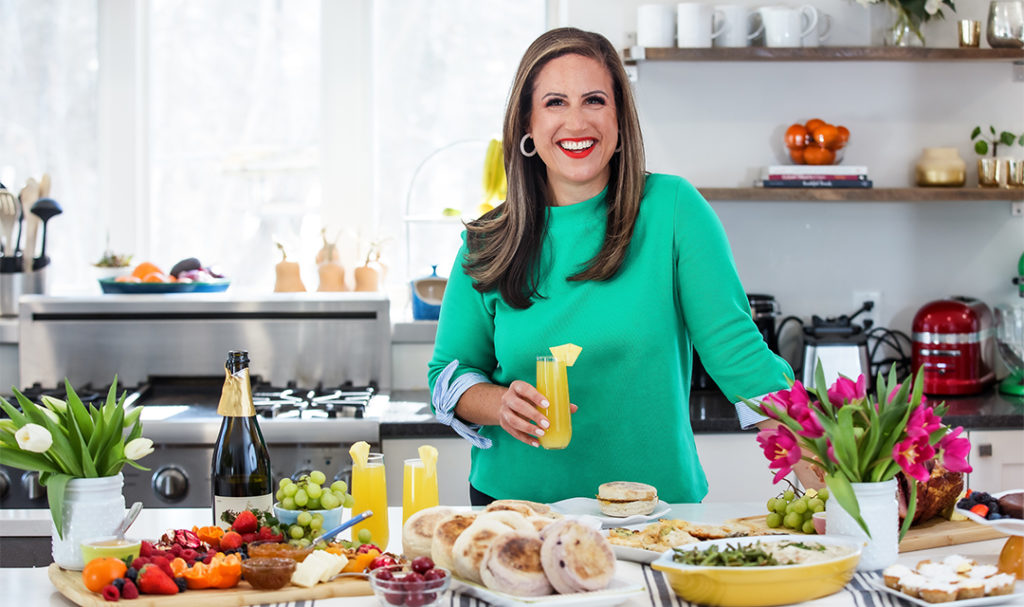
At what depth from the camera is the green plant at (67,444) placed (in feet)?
4.73

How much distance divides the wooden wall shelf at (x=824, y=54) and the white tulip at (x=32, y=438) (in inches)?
91.2

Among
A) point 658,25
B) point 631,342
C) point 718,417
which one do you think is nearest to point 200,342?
point 718,417

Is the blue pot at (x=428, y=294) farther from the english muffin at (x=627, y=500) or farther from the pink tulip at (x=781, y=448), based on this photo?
the pink tulip at (x=781, y=448)

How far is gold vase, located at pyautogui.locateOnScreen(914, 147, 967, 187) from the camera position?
337 cm

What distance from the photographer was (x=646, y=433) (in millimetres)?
1917

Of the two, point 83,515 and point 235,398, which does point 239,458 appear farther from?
point 83,515

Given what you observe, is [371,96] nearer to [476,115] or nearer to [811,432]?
[476,115]

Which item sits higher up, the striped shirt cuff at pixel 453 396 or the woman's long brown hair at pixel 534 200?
the woman's long brown hair at pixel 534 200

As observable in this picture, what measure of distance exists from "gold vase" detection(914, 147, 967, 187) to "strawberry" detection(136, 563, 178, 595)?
282cm

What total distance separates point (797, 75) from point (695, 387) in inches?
42.8

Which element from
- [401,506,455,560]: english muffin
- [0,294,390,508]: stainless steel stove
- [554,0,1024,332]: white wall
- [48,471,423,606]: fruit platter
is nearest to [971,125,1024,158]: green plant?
[554,0,1024,332]: white wall

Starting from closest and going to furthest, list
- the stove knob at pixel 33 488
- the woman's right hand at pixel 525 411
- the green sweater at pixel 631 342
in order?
the woman's right hand at pixel 525 411
the green sweater at pixel 631 342
the stove knob at pixel 33 488

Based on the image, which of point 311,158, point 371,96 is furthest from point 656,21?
point 311,158

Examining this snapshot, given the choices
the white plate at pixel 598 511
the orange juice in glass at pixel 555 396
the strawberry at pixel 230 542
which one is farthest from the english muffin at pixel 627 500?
the strawberry at pixel 230 542
